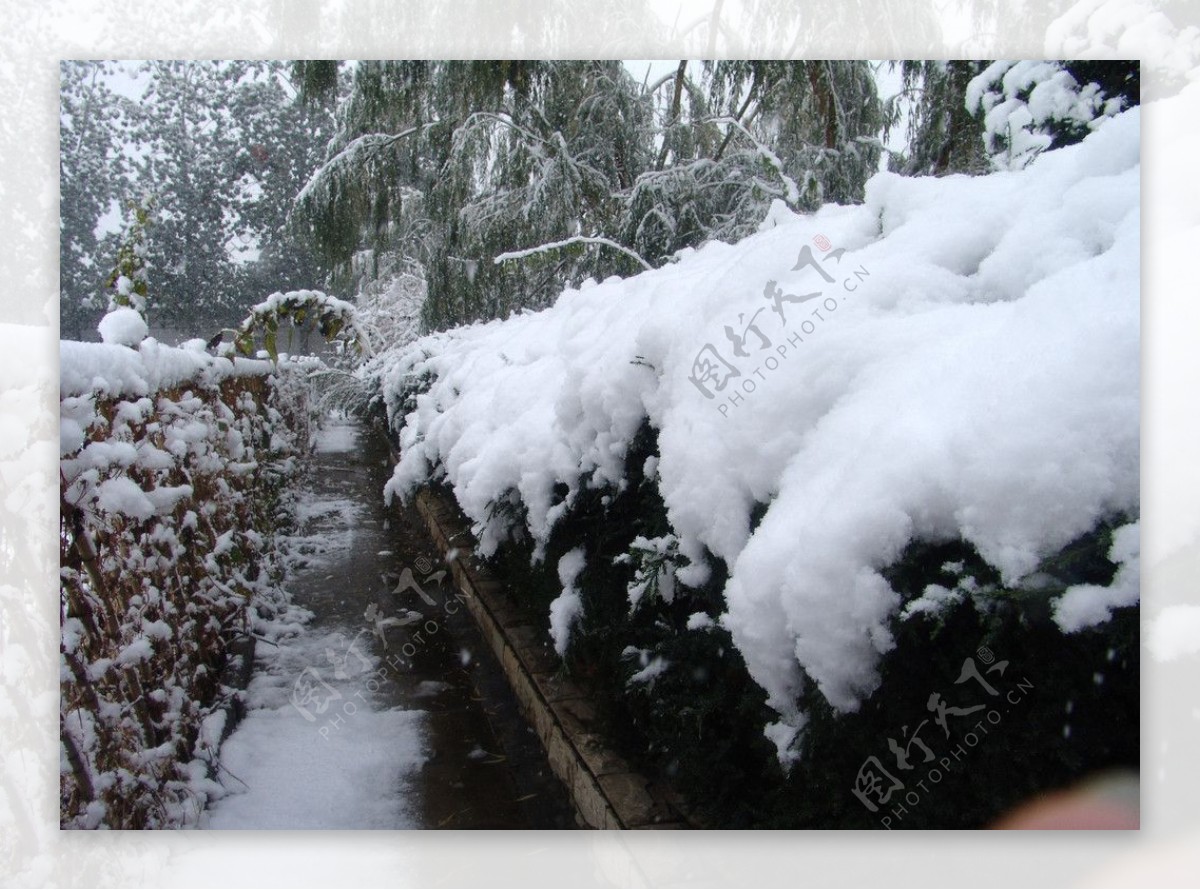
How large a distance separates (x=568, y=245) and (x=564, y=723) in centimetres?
174

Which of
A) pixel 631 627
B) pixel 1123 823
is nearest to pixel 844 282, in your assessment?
pixel 631 627

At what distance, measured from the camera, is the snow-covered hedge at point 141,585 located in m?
1.69

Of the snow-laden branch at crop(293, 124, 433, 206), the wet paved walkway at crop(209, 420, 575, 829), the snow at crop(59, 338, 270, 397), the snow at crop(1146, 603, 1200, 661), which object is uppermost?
the snow-laden branch at crop(293, 124, 433, 206)

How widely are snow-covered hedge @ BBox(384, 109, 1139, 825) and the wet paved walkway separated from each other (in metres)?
0.53

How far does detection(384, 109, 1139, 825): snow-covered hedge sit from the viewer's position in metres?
1.07

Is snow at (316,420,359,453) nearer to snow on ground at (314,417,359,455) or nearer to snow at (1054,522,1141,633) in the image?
snow on ground at (314,417,359,455)

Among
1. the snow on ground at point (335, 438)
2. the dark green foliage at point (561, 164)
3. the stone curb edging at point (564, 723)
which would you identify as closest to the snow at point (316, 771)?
the stone curb edging at point (564, 723)

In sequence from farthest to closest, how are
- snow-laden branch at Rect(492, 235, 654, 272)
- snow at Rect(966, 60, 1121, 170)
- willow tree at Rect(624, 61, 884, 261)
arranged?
snow-laden branch at Rect(492, 235, 654, 272)
willow tree at Rect(624, 61, 884, 261)
snow at Rect(966, 60, 1121, 170)

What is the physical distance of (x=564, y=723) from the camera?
2.01m

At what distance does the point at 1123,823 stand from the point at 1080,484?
90 centimetres

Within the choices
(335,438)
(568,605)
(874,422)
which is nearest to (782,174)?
(568,605)

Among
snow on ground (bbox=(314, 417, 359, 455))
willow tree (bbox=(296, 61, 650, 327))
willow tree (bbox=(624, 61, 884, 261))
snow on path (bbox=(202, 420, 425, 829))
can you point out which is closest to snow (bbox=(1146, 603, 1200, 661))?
willow tree (bbox=(624, 61, 884, 261))

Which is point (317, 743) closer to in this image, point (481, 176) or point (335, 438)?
point (481, 176)

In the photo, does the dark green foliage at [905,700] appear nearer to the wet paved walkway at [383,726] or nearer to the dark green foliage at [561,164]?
the wet paved walkway at [383,726]
